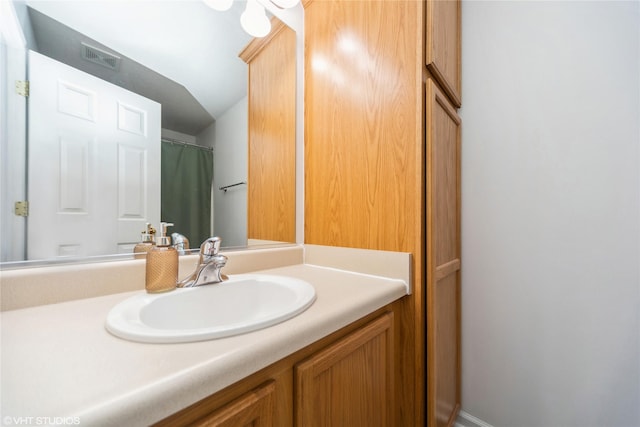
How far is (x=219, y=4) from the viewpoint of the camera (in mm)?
933

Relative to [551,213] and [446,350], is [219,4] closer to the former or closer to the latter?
[551,213]

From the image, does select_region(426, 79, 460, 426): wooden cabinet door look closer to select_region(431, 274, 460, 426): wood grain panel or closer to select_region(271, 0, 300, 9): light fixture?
select_region(431, 274, 460, 426): wood grain panel

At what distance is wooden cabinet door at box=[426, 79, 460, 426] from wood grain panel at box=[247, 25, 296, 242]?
60 centimetres

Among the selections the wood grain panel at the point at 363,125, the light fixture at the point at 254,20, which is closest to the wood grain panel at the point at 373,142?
the wood grain panel at the point at 363,125

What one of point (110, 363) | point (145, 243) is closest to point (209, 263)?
point (145, 243)

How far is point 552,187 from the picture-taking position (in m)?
0.96

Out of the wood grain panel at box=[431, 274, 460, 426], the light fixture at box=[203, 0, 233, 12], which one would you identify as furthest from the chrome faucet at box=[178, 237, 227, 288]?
the light fixture at box=[203, 0, 233, 12]

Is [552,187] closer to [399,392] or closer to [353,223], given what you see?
[353,223]

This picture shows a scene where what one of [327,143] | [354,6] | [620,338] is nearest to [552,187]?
[620,338]

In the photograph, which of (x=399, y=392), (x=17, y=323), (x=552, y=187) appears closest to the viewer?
(x=17, y=323)

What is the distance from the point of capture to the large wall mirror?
24.1 inches

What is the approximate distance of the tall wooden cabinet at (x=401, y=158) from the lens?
2.72ft

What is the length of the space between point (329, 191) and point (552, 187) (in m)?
0.86

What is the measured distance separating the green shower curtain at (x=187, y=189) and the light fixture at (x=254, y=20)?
0.55 metres
